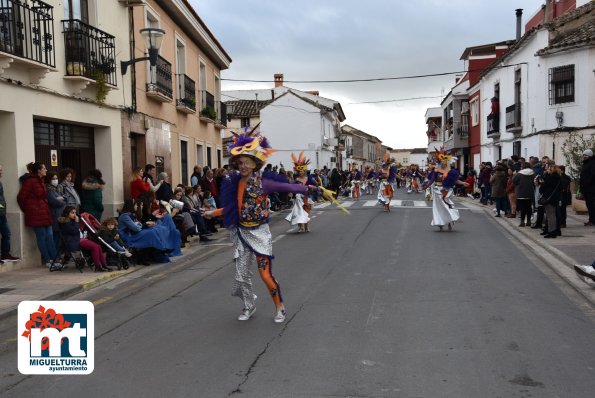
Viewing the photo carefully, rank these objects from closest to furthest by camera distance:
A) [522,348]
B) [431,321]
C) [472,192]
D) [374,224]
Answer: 1. [522,348]
2. [431,321]
3. [374,224]
4. [472,192]

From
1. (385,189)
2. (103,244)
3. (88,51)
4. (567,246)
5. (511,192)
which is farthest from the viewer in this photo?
(385,189)

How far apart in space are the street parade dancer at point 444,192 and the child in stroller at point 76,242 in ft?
26.0

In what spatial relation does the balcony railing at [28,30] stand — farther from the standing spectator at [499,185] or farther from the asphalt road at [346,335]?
the standing spectator at [499,185]

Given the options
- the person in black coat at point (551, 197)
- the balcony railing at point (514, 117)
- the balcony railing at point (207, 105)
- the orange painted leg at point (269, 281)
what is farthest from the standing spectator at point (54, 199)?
the balcony railing at point (514, 117)

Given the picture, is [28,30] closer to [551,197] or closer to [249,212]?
[249,212]

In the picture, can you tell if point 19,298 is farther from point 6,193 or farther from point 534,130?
point 534,130

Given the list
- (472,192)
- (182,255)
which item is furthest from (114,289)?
(472,192)

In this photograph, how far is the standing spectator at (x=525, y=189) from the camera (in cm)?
1412

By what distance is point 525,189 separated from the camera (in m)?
14.2

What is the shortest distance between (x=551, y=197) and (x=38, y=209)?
1016 centimetres

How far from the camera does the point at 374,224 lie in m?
15.5

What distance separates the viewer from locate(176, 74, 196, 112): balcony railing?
1836cm

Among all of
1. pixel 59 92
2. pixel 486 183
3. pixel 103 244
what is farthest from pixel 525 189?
pixel 59 92

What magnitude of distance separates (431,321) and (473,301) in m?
1.07
